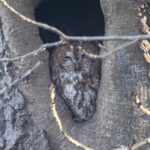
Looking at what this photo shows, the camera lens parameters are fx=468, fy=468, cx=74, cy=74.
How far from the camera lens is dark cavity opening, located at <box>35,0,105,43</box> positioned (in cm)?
284

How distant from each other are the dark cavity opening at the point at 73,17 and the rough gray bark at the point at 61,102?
1.68ft

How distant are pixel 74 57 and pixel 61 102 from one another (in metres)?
0.53

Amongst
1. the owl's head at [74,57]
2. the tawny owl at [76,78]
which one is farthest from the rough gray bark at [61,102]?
the owl's head at [74,57]

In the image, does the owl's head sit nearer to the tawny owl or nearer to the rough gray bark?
the tawny owl

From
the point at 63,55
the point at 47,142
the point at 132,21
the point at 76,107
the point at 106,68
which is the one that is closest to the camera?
the point at 132,21

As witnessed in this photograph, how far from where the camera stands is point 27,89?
2.30 meters

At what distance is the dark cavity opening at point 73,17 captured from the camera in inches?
112

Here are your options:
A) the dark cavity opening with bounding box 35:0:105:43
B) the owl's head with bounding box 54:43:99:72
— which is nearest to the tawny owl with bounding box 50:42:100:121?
the owl's head with bounding box 54:43:99:72

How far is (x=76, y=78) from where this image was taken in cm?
279

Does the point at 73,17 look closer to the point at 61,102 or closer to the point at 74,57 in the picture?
the point at 74,57

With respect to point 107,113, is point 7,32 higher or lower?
higher

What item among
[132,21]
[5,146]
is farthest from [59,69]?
[132,21]

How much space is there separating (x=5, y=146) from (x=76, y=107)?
0.53 m

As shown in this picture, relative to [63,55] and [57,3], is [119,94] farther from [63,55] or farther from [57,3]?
[57,3]
